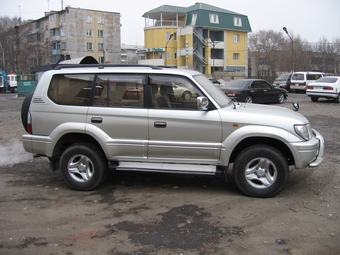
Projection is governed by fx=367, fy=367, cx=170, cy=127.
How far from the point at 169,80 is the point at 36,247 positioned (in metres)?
3.00

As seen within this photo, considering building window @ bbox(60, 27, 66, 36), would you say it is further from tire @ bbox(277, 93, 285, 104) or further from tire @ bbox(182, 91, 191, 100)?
tire @ bbox(182, 91, 191, 100)

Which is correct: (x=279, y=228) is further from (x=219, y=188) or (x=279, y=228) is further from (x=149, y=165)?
(x=149, y=165)

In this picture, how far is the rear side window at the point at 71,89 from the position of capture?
5812 millimetres

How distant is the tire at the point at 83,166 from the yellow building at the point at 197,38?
53.3 m

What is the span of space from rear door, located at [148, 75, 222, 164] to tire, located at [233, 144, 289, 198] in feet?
1.32

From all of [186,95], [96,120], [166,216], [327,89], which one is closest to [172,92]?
[186,95]

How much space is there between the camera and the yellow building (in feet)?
196

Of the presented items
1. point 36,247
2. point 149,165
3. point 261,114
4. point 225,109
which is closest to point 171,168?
point 149,165

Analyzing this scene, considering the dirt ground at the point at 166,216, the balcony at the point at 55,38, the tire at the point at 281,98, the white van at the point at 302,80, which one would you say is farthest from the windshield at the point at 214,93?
the balcony at the point at 55,38

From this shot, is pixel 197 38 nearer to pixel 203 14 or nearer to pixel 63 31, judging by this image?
pixel 203 14

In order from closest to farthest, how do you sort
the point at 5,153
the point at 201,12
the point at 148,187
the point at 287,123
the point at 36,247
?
the point at 36,247 → the point at 287,123 → the point at 148,187 → the point at 5,153 → the point at 201,12

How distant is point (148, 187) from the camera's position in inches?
238

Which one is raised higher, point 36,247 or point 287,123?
point 287,123

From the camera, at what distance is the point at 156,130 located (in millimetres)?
5496
